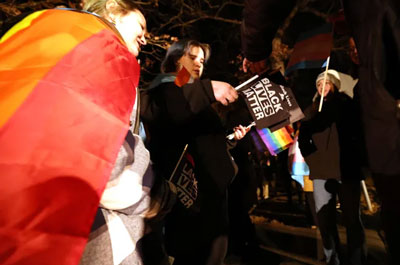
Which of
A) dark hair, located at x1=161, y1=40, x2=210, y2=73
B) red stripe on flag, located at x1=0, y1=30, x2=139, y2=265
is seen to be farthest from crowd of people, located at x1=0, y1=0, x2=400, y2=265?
dark hair, located at x1=161, y1=40, x2=210, y2=73

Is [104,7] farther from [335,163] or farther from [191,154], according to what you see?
[335,163]

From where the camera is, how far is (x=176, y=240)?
2613 mm

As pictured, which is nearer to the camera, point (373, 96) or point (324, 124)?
point (373, 96)

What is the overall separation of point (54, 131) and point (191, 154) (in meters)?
1.75

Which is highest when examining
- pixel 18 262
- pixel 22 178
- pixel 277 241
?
pixel 22 178

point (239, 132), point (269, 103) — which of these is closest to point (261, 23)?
point (269, 103)

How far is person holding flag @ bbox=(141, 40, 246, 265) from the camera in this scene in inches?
93.0

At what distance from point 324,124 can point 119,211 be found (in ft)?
9.74

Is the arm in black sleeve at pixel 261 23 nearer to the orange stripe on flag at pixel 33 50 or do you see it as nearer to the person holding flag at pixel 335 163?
the orange stripe on flag at pixel 33 50

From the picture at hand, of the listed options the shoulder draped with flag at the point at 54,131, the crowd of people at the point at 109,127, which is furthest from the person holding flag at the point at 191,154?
the shoulder draped with flag at the point at 54,131

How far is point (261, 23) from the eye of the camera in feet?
5.70

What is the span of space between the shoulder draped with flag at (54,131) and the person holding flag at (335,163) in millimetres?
2858

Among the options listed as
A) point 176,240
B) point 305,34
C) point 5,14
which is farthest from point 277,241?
point 5,14

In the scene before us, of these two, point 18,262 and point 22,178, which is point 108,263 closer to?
point 18,262
